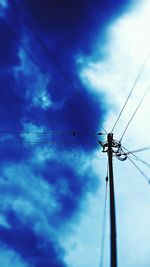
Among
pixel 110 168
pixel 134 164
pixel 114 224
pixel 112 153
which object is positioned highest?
pixel 134 164

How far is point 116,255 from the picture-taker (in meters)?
11.7

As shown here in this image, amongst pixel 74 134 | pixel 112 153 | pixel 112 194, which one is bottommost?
pixel 112 194

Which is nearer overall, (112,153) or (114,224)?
(114,224)

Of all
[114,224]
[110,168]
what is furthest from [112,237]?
[110,168]

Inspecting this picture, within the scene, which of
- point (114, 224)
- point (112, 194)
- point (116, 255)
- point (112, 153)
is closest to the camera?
point (116, 255)

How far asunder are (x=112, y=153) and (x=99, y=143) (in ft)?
2.78

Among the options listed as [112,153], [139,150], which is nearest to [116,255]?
[112,153]

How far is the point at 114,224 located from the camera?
40.9ft

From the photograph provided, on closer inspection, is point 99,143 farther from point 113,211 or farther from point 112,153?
point 113,211

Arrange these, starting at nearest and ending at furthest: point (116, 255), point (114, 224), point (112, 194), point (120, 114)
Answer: point (116, 255)
point (114, 224)
point (112, 194)
point (120, 114)

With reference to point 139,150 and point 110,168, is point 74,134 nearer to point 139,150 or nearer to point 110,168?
point 139,150

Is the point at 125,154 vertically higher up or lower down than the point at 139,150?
lower down

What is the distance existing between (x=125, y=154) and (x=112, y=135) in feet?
4.19

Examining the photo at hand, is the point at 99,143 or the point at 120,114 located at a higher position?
the point at 120,114
